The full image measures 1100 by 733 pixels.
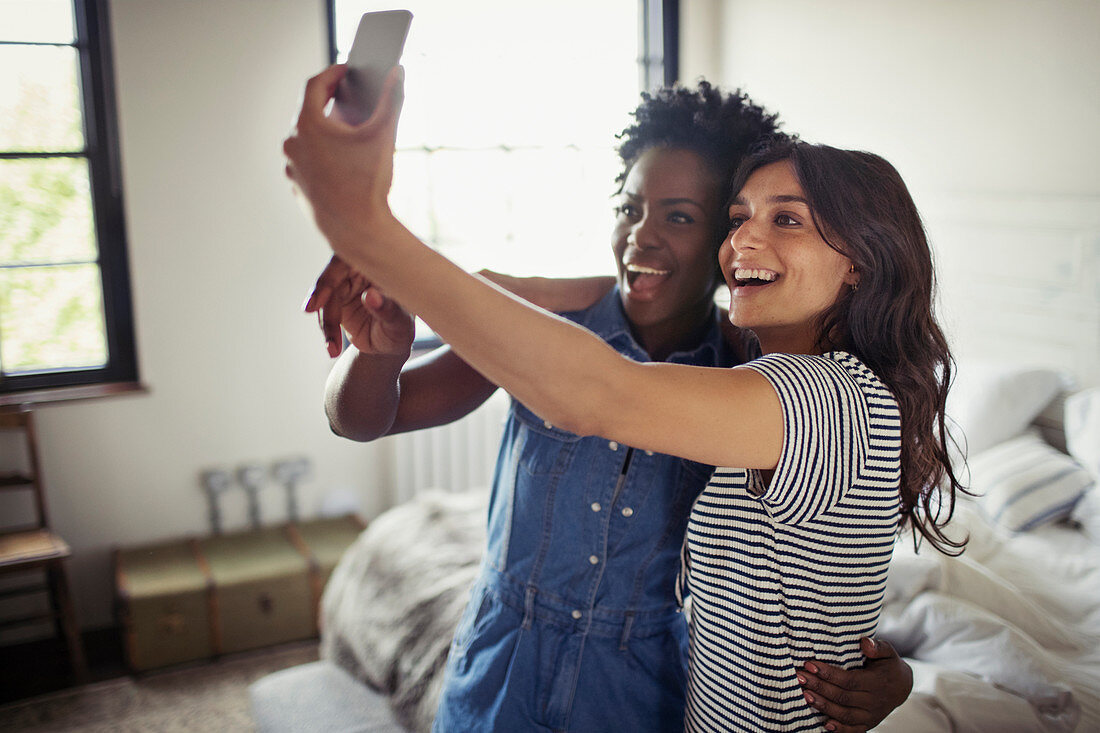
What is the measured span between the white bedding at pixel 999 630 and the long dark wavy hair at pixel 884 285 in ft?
2.26

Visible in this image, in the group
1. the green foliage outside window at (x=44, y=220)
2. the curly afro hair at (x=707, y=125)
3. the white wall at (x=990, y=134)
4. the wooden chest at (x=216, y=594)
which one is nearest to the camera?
the curly afro hair at (x=707, y=125)

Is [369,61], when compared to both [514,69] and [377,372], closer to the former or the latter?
[377,372]

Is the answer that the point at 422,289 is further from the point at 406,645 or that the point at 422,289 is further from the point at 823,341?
the point at 406,645

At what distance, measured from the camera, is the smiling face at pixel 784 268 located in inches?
35.7

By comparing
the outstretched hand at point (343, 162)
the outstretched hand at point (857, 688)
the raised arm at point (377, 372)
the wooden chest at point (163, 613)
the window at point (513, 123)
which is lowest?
the wooden chest at point (163, 613)

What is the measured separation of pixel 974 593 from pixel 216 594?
2.33m

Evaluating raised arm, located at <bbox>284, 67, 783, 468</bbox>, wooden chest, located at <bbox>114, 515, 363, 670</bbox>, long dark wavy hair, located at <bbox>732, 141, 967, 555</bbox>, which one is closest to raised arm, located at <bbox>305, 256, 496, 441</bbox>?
raised arm, located at <bbox>284, 67, 783, 468</bbox>

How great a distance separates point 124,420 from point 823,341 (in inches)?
113

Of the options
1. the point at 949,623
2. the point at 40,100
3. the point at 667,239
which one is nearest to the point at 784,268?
the point at 667,239

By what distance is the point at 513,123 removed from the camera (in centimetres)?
360

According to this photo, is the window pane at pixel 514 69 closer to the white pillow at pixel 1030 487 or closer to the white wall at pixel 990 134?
the white wall at pixel 990 134

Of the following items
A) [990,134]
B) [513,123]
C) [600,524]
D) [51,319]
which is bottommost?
[600,524]

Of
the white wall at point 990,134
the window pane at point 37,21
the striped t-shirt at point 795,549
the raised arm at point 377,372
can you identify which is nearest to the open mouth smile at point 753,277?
the striped t-shirt at point 795,549

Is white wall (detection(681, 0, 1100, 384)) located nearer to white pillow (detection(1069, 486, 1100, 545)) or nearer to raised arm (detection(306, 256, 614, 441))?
white pillow (detection(1069, 486, 1100, 545))
